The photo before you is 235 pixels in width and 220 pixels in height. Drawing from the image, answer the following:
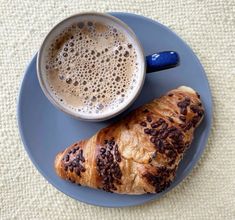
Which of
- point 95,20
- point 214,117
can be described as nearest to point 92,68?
point 95,20

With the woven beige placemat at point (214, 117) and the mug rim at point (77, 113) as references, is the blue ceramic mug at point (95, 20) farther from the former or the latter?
the woven beige placemat at point (214, 117)

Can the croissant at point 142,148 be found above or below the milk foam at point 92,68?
below

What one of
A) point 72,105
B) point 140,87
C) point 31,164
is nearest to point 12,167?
point 31,164

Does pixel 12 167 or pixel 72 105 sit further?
pixel 12 167

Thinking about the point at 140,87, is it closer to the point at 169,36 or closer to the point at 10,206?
the point at 169,36

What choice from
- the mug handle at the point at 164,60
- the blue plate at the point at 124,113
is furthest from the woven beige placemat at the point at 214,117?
the mug handle at the point at 164,60
